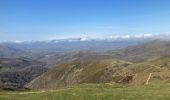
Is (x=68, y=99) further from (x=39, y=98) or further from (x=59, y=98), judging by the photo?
(x=39, y=98)

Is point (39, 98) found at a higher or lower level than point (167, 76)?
higher

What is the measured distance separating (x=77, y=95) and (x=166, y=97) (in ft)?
36.5

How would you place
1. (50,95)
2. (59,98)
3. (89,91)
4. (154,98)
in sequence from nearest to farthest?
(154,98) → (59,98) → (50,95) → (89,91)

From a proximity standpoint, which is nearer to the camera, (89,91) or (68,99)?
(68,99)

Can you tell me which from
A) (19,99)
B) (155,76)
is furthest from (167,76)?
(19,99)

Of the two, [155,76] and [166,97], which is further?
[155,76]

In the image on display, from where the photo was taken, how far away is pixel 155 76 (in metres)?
116

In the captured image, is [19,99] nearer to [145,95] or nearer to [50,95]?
[50,95]

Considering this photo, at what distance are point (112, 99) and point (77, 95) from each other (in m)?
5.30

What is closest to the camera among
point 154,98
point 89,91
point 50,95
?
point 154,98

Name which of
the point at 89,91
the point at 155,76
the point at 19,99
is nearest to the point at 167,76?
the point at 155,76

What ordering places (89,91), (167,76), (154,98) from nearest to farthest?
(154,98) → (89,91) → (167,76)

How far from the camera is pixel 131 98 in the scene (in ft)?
115

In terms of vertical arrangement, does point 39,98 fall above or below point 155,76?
above
